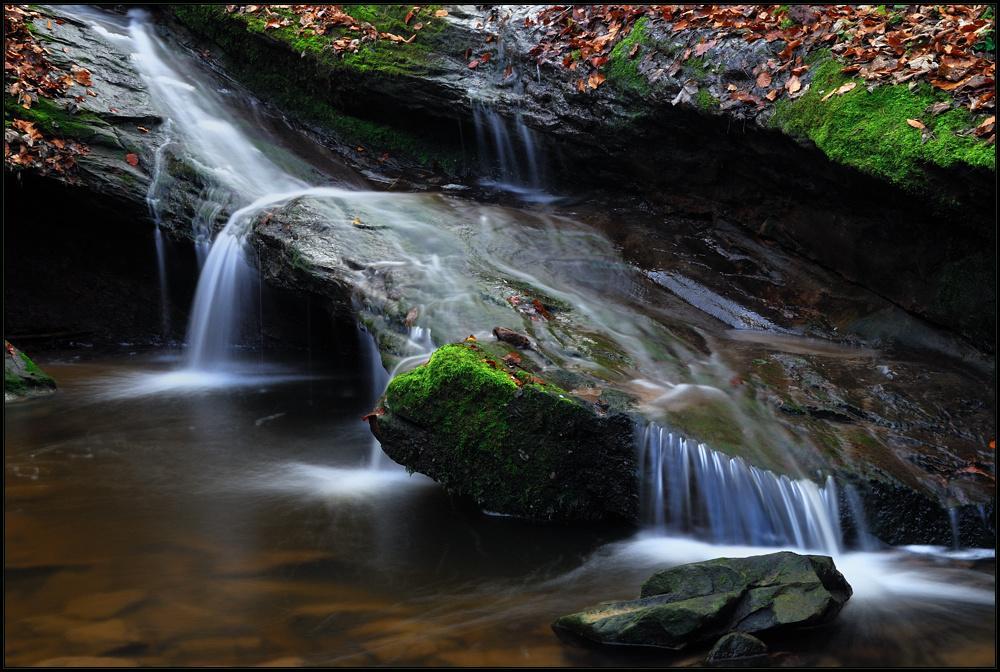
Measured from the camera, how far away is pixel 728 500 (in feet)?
14.1

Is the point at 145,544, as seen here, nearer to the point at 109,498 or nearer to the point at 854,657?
the point at 109,498

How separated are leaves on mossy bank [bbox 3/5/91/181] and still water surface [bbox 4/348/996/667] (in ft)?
10.3

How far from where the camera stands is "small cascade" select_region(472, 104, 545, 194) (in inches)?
326

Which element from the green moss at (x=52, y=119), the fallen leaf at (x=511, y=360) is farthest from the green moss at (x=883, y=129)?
the green moss at (x=52, y=119)

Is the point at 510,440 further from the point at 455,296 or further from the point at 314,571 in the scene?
the point at 455,296

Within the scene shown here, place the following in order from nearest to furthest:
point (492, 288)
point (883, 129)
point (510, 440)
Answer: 1. point (510, 440)
2. point (883, 129)
3. point (492, 288)

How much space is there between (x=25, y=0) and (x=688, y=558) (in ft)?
35.0

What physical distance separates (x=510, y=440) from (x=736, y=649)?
187 centimetres

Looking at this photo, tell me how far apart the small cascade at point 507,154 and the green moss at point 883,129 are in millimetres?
3088

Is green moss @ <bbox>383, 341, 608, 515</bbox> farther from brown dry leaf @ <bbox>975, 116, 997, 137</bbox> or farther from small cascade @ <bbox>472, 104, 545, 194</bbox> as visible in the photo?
small cascade @ <bbox>472, 104, 545, 194</bbox>

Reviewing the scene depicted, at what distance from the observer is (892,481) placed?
4176 millimetres

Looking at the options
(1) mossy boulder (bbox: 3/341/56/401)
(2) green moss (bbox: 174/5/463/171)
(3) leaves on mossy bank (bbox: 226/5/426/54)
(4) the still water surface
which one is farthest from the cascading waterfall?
(1) mossy boulder (bbox: 3/341/56/401)

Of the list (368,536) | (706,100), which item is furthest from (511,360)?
(706,100)

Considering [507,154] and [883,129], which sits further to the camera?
[507,154]
